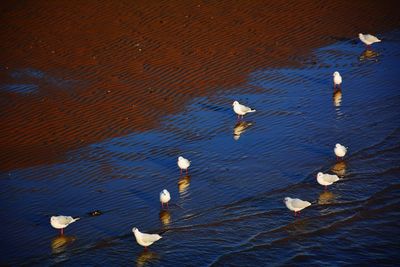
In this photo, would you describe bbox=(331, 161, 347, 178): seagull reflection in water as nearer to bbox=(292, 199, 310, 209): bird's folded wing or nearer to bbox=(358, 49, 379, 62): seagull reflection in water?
bbox=(292, 199, 310, 209): bird's folded wing

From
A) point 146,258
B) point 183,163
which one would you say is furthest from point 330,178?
point 146,258

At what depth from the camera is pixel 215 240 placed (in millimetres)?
12406

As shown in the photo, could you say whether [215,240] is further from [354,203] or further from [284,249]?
[354,203]

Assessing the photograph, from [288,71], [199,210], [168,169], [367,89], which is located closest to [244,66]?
[288,71]

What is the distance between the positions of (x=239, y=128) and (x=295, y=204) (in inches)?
182

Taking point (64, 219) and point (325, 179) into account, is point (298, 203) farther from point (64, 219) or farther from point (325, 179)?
point (64, 219)

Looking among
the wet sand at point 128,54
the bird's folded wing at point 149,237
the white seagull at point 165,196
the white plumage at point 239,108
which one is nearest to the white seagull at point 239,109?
the white plumage at point 239,108

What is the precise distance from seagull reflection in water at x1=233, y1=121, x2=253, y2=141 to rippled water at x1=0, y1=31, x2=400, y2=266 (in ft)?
0.12

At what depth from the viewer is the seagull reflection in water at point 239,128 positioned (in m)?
16.6

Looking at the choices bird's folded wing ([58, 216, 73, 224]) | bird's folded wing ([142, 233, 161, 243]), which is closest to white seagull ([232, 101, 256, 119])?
bird's folded wing ([142, 233, 161, 243])

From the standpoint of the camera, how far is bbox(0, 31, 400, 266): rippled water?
12.1 meters

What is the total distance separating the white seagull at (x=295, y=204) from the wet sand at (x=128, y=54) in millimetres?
5571

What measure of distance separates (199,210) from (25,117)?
6829 mm

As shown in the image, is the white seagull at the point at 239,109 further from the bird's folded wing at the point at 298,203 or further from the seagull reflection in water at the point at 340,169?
the bird's folded wing at the point at 298,203
